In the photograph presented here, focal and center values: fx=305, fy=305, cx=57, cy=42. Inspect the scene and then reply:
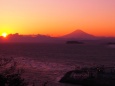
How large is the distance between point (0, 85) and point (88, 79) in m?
43.6

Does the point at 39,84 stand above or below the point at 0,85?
below

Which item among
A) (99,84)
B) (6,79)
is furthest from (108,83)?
(6,79)

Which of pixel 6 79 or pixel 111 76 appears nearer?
pixel 6 79

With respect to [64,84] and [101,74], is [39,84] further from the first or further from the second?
[101,74]

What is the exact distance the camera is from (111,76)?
58.3 metres

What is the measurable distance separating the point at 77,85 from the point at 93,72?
6.29 m

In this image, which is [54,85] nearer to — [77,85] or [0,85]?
[77,85]

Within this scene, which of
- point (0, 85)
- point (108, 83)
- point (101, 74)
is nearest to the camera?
point (0, 85)

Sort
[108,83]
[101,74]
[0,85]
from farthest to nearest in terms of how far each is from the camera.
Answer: [101,74] → [108,83] → [0,85]

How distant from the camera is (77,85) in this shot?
5800cm

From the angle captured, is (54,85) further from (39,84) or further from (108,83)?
(108,83)

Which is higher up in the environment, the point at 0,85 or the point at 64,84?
the point at 0,85

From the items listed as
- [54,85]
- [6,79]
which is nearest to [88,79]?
[54,85]

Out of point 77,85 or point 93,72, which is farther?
point 93,72
